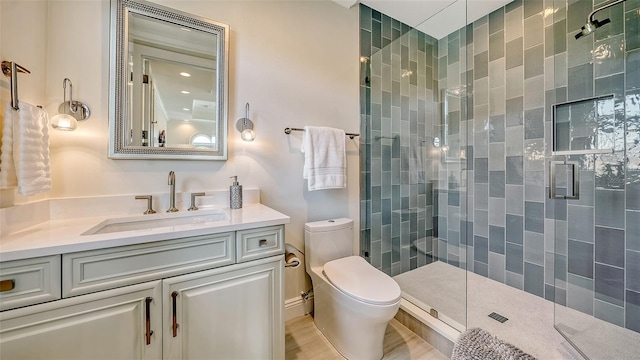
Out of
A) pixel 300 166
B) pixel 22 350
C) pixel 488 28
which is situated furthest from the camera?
pixel 488 28

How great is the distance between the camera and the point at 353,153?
81.8 inches

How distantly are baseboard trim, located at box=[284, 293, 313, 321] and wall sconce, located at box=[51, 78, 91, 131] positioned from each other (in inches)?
63.6

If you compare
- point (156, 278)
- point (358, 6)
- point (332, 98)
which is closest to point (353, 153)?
point (332, 98)

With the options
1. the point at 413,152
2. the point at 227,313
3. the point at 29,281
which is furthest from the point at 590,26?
the point at 29,281

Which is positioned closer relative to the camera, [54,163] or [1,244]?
[1,244]

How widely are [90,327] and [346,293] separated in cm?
108

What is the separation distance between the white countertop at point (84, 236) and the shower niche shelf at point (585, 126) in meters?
2.06

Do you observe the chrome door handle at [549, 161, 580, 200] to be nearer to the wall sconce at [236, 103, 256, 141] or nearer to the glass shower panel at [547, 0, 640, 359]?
the glass shower panel at [547, 0, 640, 359]

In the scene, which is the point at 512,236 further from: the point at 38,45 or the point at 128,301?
the point at 38,45

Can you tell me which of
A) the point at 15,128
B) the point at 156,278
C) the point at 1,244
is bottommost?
the point at 156,278

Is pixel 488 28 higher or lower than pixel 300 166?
higher

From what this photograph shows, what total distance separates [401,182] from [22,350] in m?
2.29

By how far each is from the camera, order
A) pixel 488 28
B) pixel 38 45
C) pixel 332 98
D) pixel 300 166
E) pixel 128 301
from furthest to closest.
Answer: pixel 488 28 < pixel 332 98 < pixel 300 166 < pixel 38 45 < pixel 128 301

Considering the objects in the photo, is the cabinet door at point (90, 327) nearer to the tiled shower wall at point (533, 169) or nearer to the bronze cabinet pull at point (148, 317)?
the bronze cabinet pull at point (148, 317)
